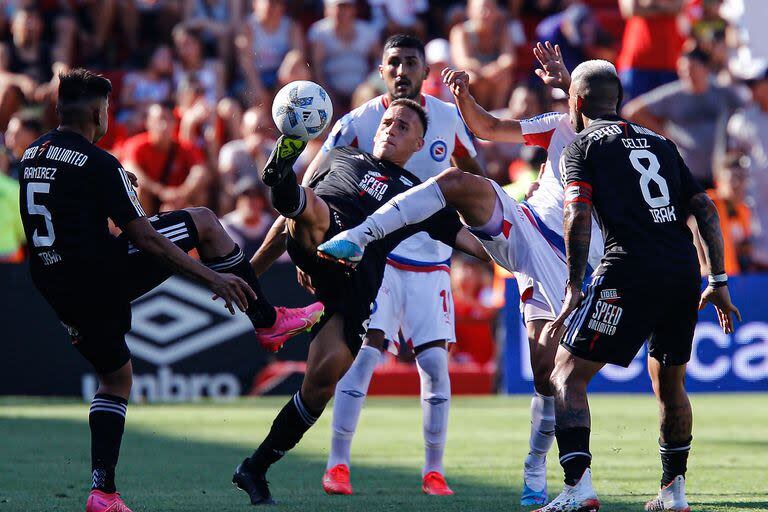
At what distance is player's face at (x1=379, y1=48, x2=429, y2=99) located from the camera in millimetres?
8688

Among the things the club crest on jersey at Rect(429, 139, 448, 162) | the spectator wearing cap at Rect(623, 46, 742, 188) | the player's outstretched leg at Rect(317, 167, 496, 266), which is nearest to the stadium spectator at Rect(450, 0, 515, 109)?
the spectator wearing cap at Rect(623, 46, 742, 188)

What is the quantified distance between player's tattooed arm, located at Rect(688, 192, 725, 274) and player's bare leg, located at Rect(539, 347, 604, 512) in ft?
2.89

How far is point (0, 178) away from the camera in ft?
48.9

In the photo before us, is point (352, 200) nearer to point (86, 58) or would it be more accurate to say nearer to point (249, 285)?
point (249, 285)

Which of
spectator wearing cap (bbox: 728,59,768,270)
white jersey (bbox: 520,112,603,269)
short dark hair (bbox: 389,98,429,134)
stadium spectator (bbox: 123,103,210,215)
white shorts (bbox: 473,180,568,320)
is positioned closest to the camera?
white shorts (bbox: 473,180,568,320)

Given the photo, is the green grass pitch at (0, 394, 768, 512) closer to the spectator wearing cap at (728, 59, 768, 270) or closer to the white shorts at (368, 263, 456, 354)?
the white shorts at (368, 263, 456, 354)

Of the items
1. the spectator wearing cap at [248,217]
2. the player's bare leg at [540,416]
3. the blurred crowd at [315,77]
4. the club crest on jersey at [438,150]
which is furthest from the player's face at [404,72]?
the spectator wearing cap at [248,217]

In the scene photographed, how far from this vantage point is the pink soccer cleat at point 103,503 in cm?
656

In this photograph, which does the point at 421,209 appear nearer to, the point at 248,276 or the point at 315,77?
the point at 248,276

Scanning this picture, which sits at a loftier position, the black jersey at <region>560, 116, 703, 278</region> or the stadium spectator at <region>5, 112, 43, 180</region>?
the stadium spectator at <region>5, 112, 43, 180</region>

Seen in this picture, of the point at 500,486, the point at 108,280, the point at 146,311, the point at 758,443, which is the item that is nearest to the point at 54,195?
the point at 108,280

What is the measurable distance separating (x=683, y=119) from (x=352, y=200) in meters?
9.65

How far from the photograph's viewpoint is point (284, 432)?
7289 millimetres

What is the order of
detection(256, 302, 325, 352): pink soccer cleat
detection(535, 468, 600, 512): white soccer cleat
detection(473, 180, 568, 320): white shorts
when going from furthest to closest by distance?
detection(473, 180, 568, 320): white shorts → detection(256, 302, 325, 352): pink soccer cleat → detection(535, 468, 600, 512): white soccer cleat
